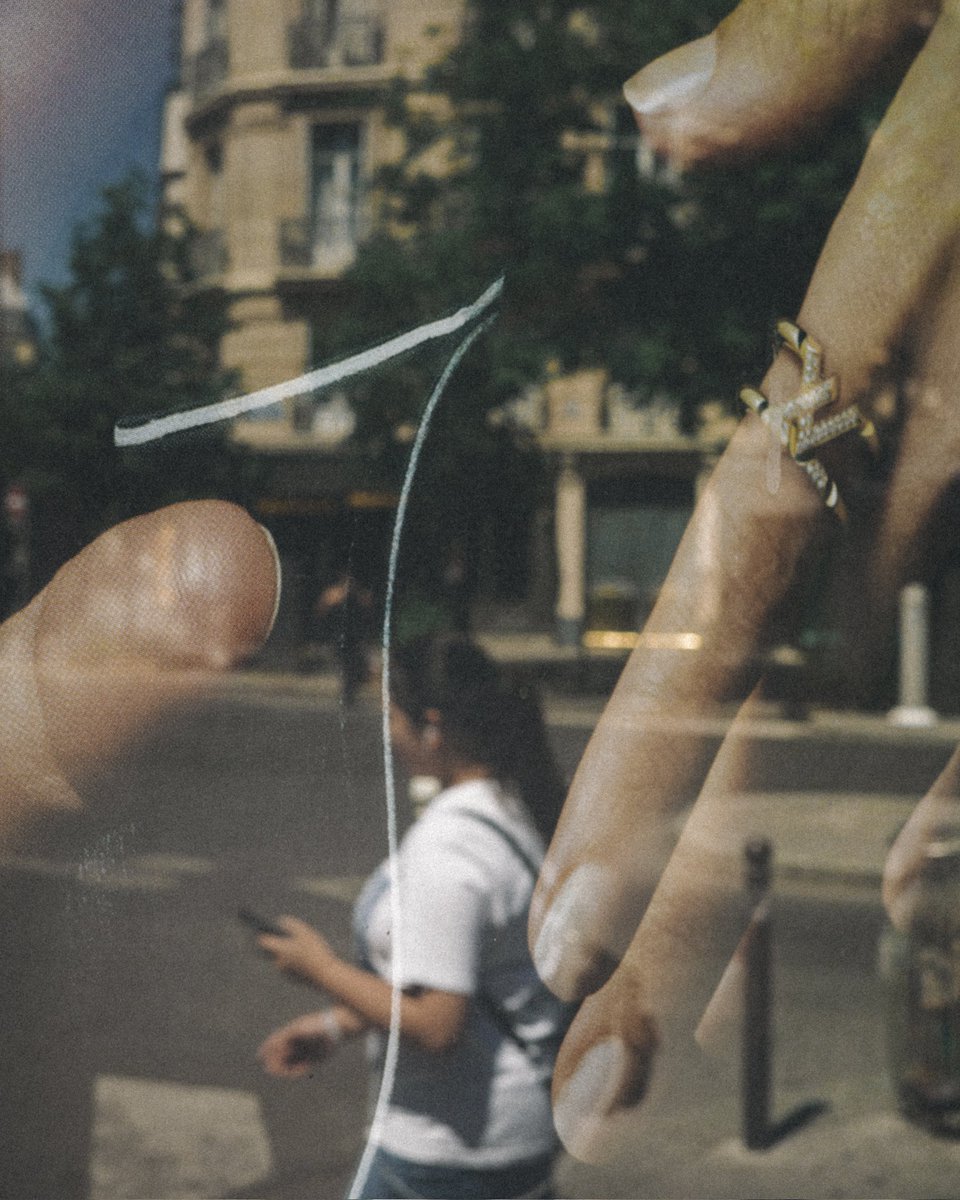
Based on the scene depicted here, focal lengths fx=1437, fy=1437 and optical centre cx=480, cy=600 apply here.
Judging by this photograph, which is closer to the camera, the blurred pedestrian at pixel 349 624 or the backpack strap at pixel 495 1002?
the blurred pedestrian at pixel 349 624

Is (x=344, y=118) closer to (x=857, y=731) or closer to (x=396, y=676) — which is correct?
(x=396, y=676)

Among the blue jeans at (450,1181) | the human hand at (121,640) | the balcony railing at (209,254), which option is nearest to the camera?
the human hand at (121,640)

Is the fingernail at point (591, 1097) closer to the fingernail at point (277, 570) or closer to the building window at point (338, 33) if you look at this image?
the fingernail at point (277, 570)

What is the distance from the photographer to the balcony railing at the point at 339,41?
106 centimetres

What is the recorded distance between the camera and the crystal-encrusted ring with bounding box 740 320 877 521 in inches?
38.5

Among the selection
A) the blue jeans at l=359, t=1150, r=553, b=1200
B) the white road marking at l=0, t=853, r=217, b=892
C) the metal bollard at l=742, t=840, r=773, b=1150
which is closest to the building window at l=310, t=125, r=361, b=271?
the white road marking at l=0, t=853, r=217, b=892

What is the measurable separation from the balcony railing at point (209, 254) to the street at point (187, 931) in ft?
1.06

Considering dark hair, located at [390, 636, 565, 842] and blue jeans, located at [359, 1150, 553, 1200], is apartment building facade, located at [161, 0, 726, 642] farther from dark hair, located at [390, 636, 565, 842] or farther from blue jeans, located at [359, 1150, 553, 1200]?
blue jeans, located at [359, 1150, 553, 1200]

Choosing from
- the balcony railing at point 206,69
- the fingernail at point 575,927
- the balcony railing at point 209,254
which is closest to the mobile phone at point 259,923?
the fingernail at point 575,927

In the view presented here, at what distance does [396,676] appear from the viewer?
3.40 ft

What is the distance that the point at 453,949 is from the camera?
1.24 m

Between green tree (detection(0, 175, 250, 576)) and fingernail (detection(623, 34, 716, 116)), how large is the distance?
13.5 inches

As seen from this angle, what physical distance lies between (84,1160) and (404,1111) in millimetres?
257

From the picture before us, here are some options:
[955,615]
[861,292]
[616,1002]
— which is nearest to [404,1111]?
[616,1002]
